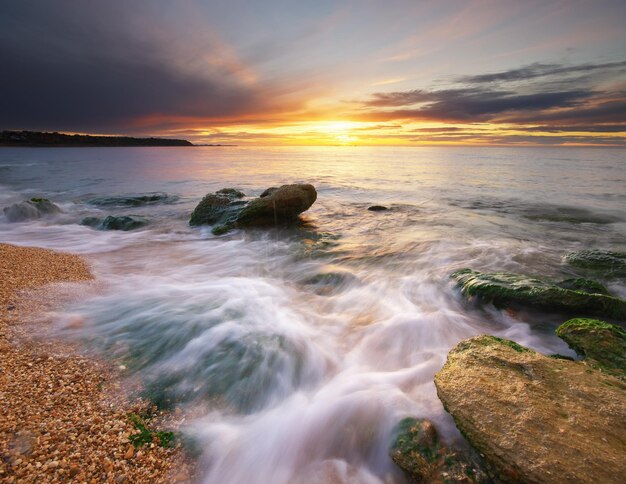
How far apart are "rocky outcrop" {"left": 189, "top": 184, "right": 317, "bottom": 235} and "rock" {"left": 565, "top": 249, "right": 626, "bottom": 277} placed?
22.5 ft

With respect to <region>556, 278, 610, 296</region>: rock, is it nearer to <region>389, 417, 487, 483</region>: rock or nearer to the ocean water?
the ocean water

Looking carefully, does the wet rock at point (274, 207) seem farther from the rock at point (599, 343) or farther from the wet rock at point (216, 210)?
the rock at point (599, 343)

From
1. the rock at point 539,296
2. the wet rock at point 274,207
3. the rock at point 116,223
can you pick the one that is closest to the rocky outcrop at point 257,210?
the wet rock at point 274,207

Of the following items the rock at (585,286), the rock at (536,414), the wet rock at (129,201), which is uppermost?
the rock at (536,414)

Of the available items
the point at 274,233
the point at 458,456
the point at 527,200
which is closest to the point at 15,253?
the point at 274,233

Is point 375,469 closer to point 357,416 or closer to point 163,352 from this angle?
point 357,416

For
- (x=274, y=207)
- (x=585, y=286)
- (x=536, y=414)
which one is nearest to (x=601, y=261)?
(x=585, y=286)

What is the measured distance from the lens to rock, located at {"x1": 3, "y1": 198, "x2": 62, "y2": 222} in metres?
11.0

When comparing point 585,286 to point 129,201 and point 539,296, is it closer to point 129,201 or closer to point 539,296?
point 539,296

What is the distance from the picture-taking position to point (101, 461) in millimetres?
2176

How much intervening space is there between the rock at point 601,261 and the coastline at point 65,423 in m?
7.72

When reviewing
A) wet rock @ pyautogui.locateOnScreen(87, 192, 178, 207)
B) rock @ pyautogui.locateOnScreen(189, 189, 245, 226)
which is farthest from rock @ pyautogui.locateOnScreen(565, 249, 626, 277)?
wet rock @ pyautogui.locateOnScreen(87, 192, 178, 207)

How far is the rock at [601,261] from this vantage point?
247 inches

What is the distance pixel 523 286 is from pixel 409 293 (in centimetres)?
173
